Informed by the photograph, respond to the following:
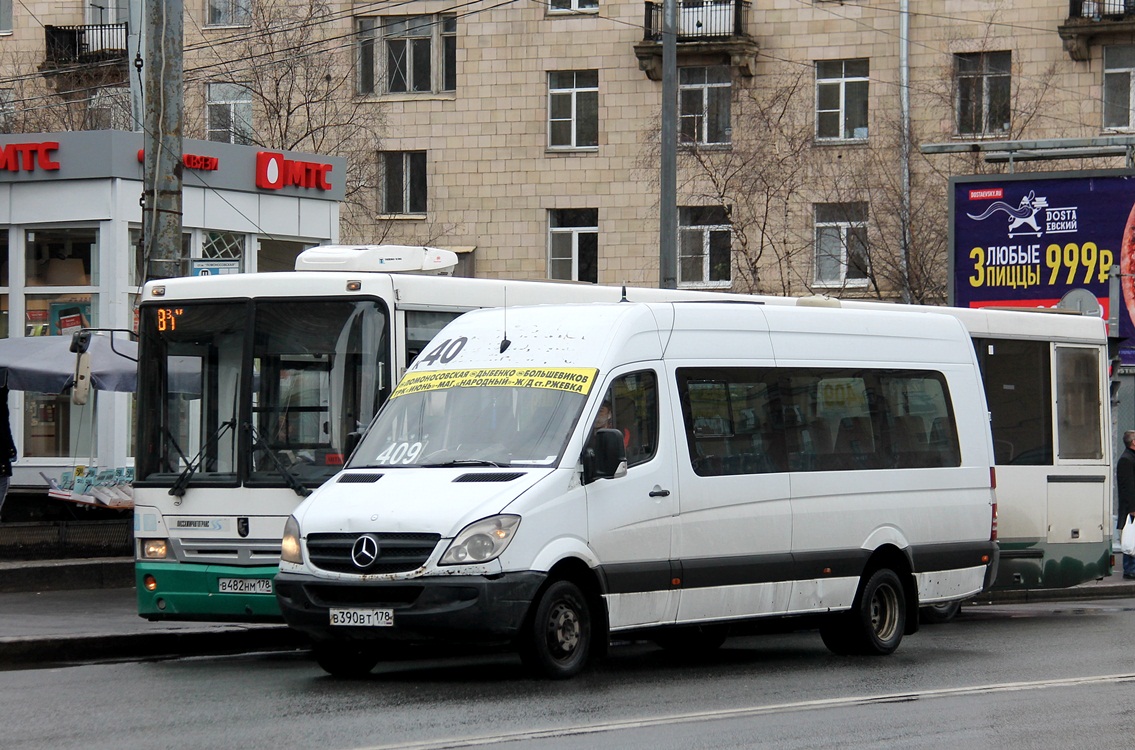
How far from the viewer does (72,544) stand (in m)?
17.5

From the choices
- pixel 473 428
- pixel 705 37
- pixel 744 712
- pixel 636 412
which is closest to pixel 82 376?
pixel 473 428

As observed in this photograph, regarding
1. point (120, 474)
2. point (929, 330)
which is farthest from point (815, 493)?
point (120, 474)

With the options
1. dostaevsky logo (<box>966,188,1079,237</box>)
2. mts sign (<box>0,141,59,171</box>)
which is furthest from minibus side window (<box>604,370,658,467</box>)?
dostaevsky logo (<box>966,188,1079,237</box>)

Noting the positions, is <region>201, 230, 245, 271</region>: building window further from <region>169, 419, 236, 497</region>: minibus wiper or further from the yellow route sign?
the yellow route sign

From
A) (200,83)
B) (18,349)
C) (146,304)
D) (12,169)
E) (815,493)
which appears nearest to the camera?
(815,493)

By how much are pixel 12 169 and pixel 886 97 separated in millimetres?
25511

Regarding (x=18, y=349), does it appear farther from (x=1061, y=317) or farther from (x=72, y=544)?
(x=1061, y=317)

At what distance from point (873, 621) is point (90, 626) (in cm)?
565

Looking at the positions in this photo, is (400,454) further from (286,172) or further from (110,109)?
(110,109)

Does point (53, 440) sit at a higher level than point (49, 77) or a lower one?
lower

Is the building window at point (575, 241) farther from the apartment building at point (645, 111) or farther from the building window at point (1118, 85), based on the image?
the building window at point (1118, 85)

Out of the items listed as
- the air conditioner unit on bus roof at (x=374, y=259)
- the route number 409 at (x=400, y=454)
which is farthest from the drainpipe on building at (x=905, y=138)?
the route number 409 at (x=400, y=454)

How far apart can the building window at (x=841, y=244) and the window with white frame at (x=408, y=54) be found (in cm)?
1001

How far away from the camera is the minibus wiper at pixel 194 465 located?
1254cm
